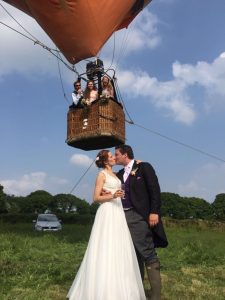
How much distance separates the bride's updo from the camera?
602cm

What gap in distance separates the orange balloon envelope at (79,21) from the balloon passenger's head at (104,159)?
19.6ft

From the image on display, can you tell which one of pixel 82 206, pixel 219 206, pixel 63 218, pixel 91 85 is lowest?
pixel 91 85

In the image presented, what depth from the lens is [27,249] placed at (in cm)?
1080

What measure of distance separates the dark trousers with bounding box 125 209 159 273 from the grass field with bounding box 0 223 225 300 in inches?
29.6

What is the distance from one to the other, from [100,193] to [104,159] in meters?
0.43

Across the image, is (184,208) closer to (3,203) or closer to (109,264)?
(3,203)

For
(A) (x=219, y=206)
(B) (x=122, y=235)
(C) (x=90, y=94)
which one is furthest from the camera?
(A) (x=219, y=206)

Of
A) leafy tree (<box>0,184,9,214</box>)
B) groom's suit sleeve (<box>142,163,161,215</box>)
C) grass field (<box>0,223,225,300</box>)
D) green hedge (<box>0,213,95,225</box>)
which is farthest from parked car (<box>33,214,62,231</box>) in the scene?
leafy tree (<box>0,184,9,214</box>)

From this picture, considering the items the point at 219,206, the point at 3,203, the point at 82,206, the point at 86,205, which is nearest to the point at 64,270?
the point at 3,203

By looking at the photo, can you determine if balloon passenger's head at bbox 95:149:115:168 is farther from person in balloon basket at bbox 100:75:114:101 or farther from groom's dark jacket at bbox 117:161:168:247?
person in balloon basket at bbox 100:75:114:101

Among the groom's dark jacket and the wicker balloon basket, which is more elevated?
the wicker balloon basket

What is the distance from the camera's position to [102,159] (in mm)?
6023

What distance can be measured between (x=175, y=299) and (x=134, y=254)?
96 centimetres

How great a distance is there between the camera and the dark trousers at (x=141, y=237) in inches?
232
